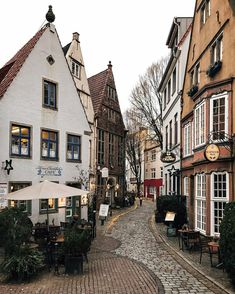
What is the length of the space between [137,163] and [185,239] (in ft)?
146

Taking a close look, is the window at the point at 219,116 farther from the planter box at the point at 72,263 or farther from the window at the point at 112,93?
the window at the point at 112,93

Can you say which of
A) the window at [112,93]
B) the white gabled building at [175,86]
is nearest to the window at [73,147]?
the white gabled building at [175,86]

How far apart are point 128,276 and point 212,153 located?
5.69 metres

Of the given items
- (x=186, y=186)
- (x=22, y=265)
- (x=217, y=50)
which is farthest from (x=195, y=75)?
(x=22, y=265)

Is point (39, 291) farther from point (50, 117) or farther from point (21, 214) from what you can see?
point (50, 117)

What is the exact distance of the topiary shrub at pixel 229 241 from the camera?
876 cm

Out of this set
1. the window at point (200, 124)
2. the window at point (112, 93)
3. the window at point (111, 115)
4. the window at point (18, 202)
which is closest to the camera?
the window at point (200, 124)

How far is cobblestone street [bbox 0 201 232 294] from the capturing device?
909 cm

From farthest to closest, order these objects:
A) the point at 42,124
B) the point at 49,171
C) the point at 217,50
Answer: the point at 49,171, the point at 42,124, the point at 217,50

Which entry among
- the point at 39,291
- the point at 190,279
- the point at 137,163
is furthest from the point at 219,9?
the point at 137,163

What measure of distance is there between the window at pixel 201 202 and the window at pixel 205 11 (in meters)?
7.85

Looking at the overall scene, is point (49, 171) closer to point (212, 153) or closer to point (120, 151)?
point (212, 153)

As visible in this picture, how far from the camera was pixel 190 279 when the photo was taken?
9.95m

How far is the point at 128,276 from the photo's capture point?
1031 cm
